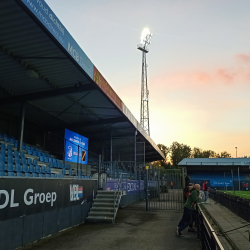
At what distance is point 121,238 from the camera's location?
838cm

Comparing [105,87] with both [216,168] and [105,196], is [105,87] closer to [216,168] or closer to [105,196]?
[105,196]

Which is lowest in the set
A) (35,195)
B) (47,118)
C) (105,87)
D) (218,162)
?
(35,195)

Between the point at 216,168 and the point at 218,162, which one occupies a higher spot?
the point at 218,162

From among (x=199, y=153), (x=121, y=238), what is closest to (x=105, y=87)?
(x=121, y=238)

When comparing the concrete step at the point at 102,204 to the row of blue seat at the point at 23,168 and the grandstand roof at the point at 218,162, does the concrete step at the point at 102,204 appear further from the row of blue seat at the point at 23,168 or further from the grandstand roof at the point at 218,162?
the grandstand roof at the point at 218,162

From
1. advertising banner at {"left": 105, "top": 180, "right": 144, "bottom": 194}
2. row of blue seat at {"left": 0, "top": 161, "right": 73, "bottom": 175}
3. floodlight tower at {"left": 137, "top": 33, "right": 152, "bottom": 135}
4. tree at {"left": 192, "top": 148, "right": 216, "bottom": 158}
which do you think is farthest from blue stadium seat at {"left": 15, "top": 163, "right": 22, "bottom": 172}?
tree at {"left": 192, "top": 148, "right": 216, "bottom": 158}

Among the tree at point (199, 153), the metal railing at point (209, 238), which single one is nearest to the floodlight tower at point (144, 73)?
the metal railing at point (209, 238)

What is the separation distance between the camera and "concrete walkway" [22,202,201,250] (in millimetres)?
7344

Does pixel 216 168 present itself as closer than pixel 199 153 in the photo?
Yes

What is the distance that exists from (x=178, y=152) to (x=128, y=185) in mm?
100869

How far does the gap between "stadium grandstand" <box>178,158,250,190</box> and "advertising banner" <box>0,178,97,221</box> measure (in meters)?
51.3

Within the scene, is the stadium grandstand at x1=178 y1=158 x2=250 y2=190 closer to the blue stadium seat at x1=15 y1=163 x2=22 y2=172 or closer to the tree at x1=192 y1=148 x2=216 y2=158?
the blue stadium seat at x1=15 y1=163 x2=22 y2=172

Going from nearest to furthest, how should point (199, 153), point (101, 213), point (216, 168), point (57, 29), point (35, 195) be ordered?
point (35, 195), point (57, 29), point (101, 213), point (216, 168), point (199, 153)

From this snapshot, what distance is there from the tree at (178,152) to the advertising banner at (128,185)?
9409cm
